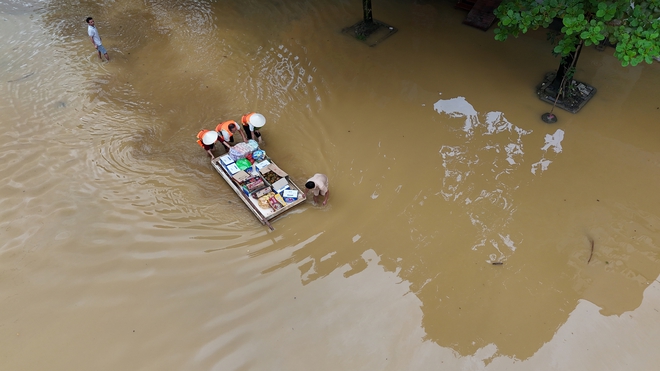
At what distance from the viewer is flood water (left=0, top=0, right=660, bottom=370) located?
456 centimetres

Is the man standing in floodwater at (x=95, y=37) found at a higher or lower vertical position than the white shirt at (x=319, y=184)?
higher

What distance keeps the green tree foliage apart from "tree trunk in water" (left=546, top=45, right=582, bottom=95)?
2.69ft

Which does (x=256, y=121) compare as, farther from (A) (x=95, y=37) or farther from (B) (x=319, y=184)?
(A) (x=95, y=37)

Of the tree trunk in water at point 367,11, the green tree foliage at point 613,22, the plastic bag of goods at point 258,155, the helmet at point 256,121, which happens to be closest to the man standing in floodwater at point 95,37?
the helmet at point 256,121

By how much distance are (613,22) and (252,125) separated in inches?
208

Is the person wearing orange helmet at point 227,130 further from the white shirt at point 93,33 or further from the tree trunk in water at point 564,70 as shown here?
the tree trunk in water at point 564,70

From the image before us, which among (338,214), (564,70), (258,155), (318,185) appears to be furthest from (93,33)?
(564,70)

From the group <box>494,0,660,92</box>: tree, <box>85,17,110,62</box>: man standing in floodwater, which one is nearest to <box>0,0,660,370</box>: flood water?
<box>85,17,110,62</box>: man standing in floodwater

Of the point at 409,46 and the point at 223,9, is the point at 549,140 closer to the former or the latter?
the point at 409,46

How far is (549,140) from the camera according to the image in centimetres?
644

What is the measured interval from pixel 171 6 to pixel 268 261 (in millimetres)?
7662

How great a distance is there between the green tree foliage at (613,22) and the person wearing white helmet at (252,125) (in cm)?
413

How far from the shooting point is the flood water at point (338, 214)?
15.0 ft

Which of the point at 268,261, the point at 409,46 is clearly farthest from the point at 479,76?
the point at 268,261
